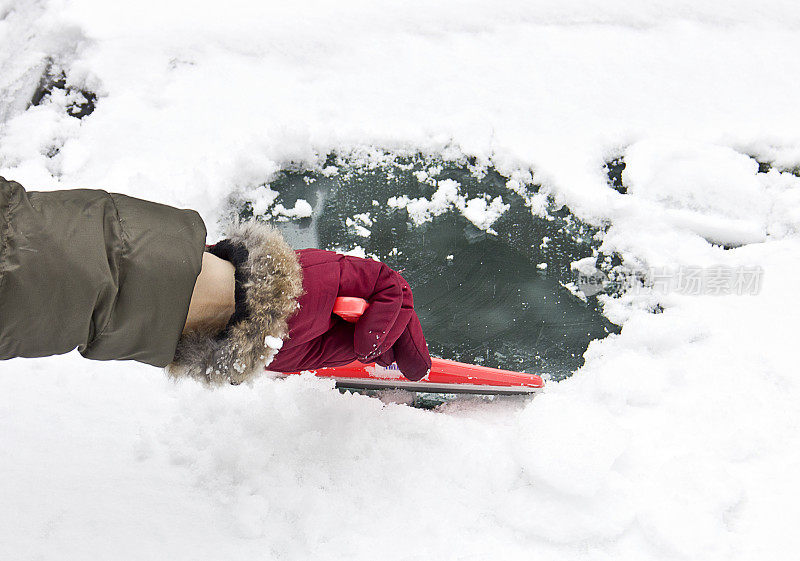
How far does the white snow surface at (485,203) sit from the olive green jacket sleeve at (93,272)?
42cm

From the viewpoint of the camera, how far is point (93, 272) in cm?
78

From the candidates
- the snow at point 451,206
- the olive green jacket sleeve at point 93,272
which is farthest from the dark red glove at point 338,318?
the snow at point 451,206

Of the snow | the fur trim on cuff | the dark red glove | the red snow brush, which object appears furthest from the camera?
the snow

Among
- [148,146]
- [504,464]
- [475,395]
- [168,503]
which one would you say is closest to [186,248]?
[168,503]

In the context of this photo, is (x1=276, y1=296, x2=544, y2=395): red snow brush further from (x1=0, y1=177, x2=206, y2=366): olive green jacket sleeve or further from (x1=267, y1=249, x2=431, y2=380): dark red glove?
(x1=0, y1=177, x2=206, y2=366): olive green jacket sleeve

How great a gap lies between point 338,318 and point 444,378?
59 centimetres

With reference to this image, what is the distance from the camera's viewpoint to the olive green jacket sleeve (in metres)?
0.76

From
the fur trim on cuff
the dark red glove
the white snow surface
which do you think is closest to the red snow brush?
the white snow surface

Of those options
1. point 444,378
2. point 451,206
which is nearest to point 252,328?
point 444,378

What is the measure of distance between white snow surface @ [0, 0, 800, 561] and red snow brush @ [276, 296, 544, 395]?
0.18 ft

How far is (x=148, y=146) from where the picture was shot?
7.15ft

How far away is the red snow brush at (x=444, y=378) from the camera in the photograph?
1.80 m

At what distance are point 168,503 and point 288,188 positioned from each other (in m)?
1.13

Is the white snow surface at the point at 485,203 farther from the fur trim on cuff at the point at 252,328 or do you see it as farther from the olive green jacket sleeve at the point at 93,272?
the olive green jacket sleeve at the point at 93,272
